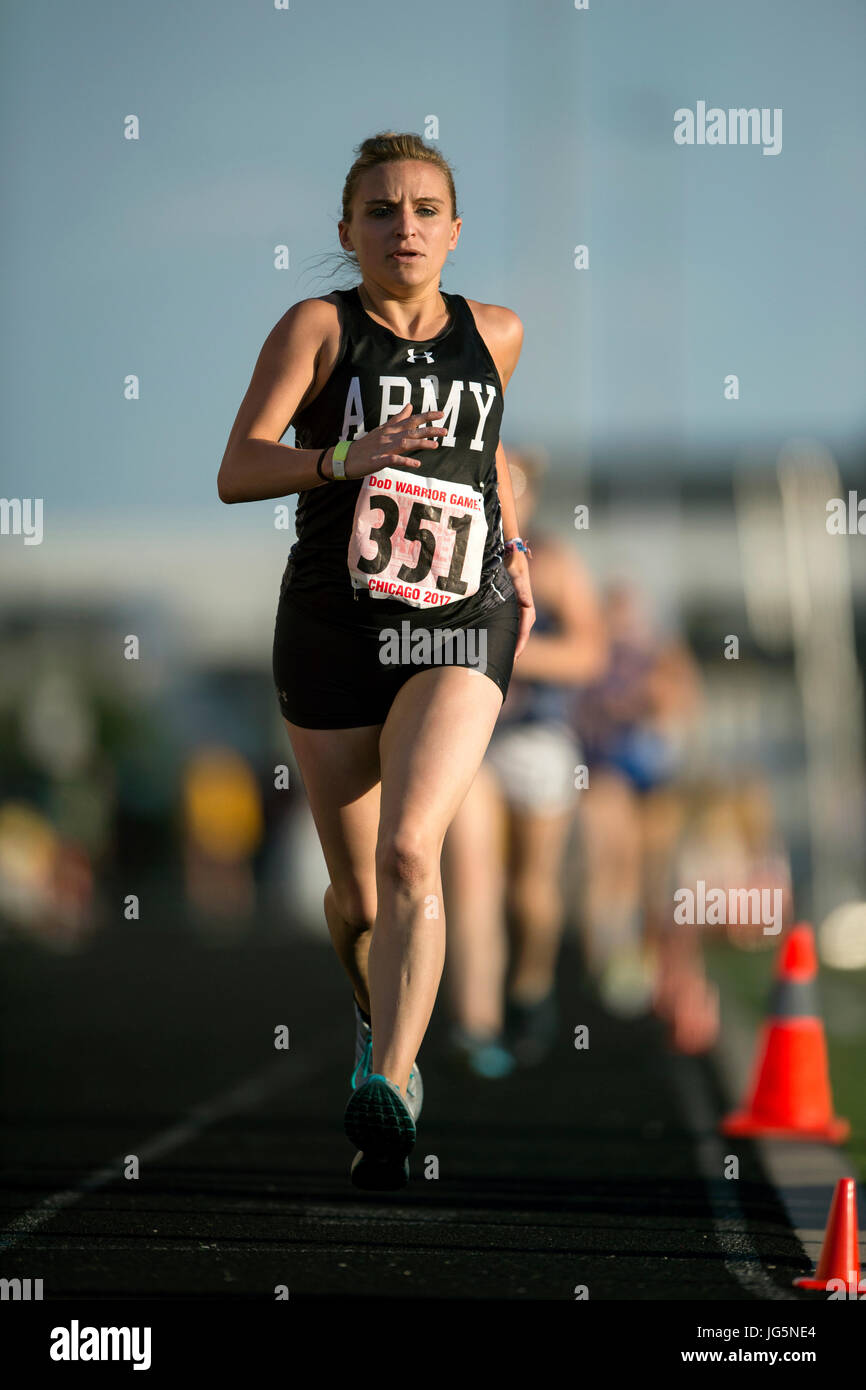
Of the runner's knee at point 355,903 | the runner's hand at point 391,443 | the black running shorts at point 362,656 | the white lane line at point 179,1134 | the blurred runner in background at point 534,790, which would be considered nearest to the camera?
the runner's hand at point 391,443

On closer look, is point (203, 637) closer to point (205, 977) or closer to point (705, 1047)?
point (205, 977)

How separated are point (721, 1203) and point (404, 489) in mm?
2235

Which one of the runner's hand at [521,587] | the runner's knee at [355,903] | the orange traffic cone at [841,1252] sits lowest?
the orange traffic cone at [841,1252]

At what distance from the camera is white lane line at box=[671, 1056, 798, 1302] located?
176 inches

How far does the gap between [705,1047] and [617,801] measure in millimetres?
2599

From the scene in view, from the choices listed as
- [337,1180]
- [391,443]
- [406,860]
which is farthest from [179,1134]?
[391,443]

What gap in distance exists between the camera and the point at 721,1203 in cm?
561

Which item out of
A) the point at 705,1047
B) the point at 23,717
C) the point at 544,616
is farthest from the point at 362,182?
the point at 23,717

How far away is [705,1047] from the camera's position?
10.4 metres

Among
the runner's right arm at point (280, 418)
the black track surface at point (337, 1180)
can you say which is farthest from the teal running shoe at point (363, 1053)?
the runner's right arm at point (280, 418)

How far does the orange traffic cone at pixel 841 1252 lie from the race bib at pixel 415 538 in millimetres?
1620

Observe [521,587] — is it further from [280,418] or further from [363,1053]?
[363,1053]

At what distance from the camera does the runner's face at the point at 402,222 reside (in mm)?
4809

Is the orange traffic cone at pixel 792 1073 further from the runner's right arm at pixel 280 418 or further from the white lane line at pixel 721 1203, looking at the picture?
the runner's right arm at pixel 280 418
